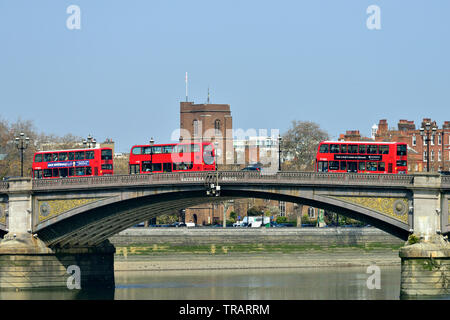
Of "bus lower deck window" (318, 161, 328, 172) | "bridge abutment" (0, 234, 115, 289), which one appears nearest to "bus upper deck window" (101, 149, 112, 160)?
"bridge abutment" (0, 234, 115, 289)

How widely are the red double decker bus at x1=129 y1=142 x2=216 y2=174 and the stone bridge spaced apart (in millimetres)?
3258

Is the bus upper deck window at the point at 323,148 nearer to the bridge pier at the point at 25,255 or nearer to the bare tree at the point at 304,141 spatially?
the bridge pier at the point at 25,255

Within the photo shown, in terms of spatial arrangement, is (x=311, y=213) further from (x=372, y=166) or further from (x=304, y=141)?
(x=372, y=166)

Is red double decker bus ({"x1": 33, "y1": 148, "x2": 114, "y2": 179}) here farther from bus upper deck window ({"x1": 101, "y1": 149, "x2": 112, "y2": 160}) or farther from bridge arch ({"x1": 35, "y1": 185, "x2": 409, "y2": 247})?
bridge arch ({"x1": 35, "y1": 185, "x2": 409, "y2": 247})

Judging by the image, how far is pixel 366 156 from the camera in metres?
103

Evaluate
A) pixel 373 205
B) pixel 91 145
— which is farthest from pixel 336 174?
pixel 91 145

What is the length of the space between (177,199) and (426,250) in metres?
22.7

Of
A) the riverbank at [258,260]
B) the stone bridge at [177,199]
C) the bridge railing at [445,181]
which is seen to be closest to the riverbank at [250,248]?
the riverbank at [258,260]

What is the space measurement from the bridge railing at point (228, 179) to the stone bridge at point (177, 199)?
7 centimetres

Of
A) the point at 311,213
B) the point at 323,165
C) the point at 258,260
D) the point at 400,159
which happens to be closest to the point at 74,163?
the point at 323,165

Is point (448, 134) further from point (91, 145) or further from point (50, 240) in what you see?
point (50, 240)

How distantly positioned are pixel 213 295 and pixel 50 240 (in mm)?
14917

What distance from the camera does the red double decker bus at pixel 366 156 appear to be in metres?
103

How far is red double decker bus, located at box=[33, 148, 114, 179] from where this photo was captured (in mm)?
110688
